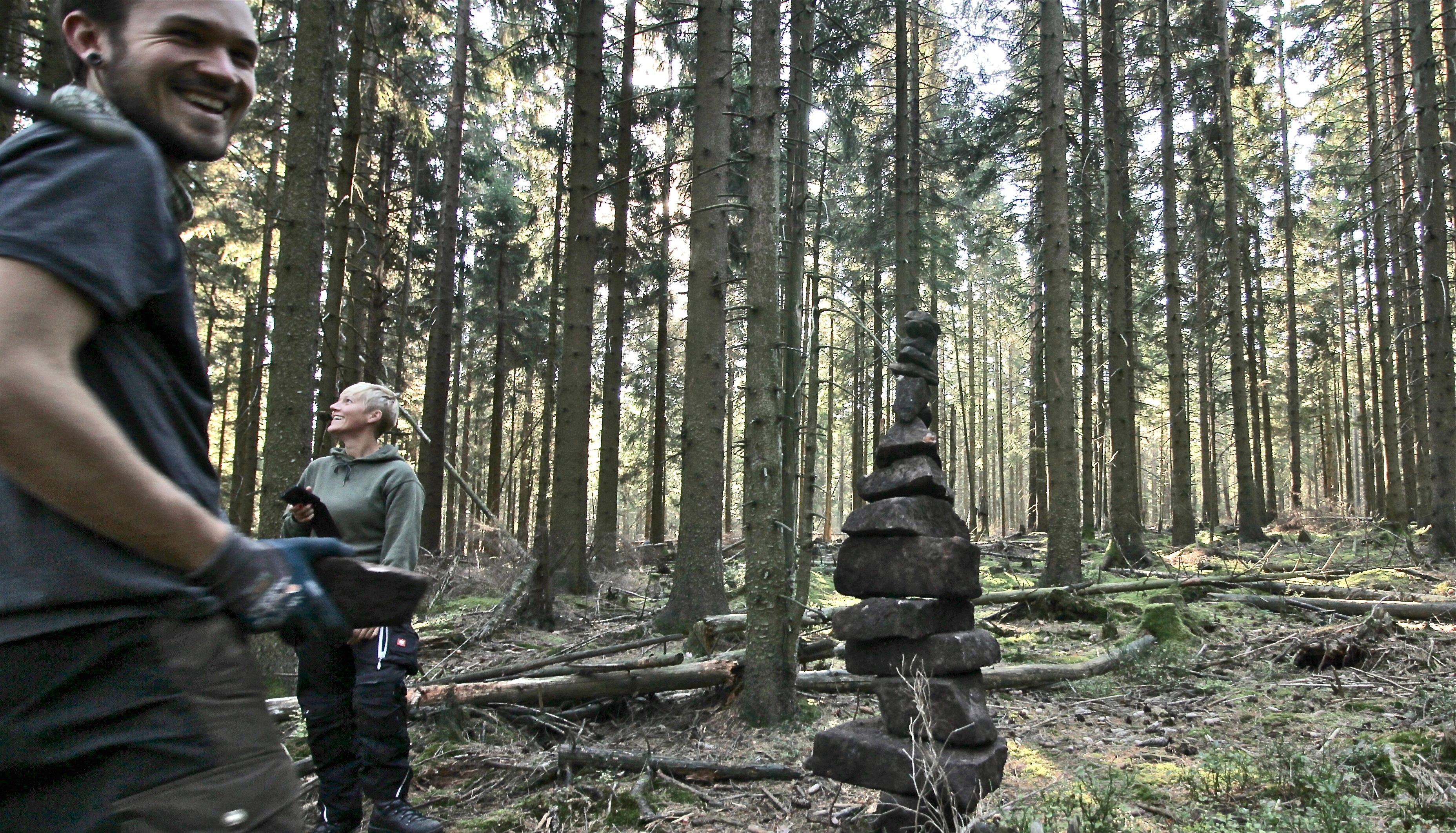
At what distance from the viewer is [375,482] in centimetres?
423

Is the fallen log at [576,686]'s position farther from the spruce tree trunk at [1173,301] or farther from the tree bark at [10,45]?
the spruce tree trunk at [1173,301]

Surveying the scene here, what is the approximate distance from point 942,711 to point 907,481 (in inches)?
48.9

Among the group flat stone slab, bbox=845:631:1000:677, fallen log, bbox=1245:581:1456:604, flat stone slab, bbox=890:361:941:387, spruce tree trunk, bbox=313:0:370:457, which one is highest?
spruce tree trunk, bbox=313:0:370:457

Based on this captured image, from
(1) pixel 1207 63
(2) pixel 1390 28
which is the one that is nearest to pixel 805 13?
(2) pixel 1390 28

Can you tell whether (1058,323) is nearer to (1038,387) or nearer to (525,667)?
(525,667)

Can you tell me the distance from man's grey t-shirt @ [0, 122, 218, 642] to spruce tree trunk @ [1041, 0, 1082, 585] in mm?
10760

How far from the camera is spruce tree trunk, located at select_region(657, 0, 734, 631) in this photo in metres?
8.56

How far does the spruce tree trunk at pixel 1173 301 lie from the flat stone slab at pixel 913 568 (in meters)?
12.8

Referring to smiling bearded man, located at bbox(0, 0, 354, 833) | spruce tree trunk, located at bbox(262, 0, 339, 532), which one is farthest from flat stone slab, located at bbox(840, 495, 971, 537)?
spruce tree trunk, located at bbox(262, 0, 339, 532)

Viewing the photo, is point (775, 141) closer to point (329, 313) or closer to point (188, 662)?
point (188, 662)

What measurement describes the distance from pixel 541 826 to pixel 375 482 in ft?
6.63

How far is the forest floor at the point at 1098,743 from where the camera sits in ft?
13.8

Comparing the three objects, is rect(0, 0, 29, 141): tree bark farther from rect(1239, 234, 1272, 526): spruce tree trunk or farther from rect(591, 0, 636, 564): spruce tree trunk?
rect(1239, 234, 1272, 526): spruce tree trunk

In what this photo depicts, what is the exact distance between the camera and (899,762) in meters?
4.16
